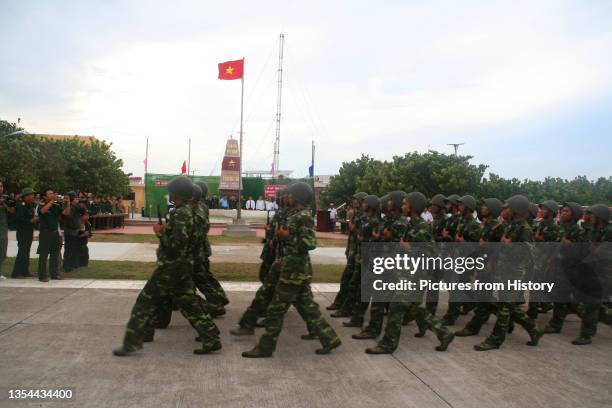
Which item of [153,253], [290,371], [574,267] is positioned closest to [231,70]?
[153,253]

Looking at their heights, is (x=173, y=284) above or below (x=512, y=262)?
below

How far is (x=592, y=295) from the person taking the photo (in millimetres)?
7113

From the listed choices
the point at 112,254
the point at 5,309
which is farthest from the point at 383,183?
the point at 5,309

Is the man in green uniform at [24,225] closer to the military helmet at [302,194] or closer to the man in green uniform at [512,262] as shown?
the military helmet at [302,194]

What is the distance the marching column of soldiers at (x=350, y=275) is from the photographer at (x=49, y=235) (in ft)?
12.0

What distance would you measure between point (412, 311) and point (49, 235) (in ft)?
23.6

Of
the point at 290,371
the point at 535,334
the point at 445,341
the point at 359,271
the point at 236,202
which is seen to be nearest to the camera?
the point at 290,371

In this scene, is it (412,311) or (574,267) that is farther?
(574,267)

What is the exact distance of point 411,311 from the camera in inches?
251

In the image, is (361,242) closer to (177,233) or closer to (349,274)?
(349,274)

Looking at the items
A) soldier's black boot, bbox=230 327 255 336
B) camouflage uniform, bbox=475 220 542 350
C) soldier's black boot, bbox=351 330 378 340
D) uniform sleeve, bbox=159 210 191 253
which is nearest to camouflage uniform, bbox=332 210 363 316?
soldier's black boot, bbox=351 330 378 340

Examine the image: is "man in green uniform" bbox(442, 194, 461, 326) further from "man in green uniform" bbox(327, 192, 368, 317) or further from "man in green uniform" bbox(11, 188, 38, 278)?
"man in green uniform" bbox(11, 188, 38, 278)

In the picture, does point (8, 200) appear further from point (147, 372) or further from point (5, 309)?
point (147, 372)

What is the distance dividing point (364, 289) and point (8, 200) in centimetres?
705
